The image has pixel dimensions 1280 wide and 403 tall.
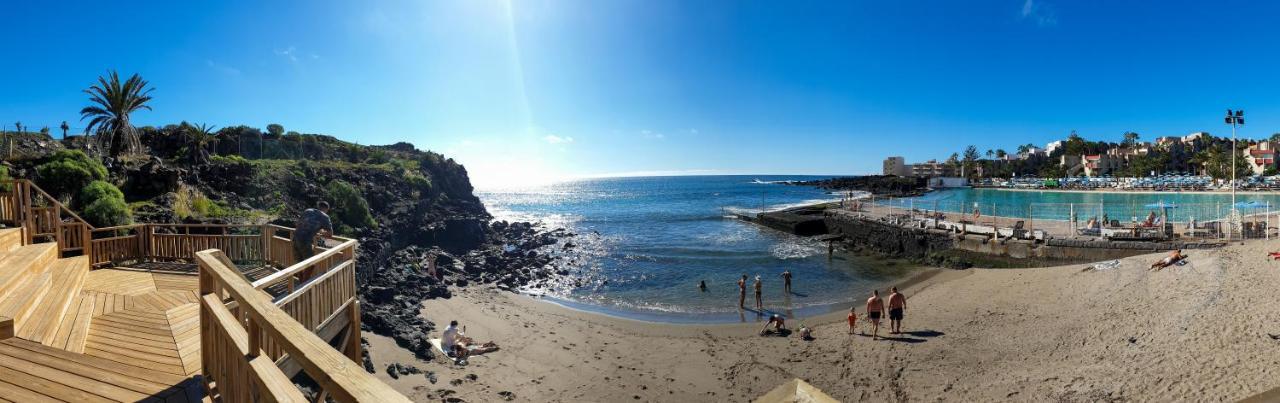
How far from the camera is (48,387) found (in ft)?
11.3

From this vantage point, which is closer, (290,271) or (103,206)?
(290,271)

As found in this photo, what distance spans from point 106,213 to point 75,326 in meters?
17.5

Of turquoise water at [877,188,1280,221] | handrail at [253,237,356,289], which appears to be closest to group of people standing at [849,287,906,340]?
handrail at [253,237,356,289]

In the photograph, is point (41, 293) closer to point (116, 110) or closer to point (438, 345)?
point (438, 345)

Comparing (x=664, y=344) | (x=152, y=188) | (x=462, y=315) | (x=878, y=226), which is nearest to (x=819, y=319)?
(x=664, y=344)

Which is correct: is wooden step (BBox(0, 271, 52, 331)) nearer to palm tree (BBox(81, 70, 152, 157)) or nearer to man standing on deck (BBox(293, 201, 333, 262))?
man standing on deck (BBox(293, 201, 333, 262))

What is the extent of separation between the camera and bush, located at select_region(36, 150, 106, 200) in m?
19.2

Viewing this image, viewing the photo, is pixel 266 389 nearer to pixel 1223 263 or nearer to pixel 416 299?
pixel 416 299

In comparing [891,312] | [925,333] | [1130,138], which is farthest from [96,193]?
[1130,138]

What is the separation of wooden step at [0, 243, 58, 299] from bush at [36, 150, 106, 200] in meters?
16.2

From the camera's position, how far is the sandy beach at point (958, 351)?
9.88 meters

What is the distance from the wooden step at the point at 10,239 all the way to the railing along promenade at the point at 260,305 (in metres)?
0.49

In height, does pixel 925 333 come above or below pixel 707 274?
above

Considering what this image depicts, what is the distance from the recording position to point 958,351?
12.6m
